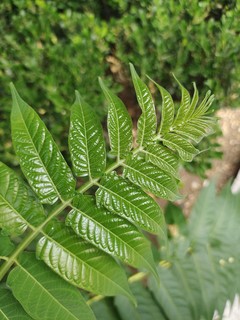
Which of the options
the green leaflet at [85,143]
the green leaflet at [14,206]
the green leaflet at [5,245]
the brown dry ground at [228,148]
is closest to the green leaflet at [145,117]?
the green leaflet at [85,143]

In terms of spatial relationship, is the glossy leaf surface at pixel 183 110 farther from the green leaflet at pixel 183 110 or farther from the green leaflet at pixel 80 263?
the green leaflet at pixel 80 263

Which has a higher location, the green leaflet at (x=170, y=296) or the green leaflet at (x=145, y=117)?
the green leaflet at (x=145, y=117)

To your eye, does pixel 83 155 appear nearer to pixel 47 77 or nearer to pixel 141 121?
pixel 141 121

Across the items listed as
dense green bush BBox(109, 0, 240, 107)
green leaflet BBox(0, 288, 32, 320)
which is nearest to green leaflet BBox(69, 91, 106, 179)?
green leaflet BBox(0, 288, 32, 320)

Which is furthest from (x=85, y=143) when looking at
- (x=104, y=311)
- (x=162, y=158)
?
(x=104, y=311)

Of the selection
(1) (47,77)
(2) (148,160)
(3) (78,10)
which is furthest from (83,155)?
(3) (78,10)

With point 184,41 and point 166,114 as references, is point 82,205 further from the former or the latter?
point 184,41

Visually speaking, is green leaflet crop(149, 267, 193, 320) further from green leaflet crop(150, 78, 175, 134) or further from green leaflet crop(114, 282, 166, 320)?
green leaflet crop(150, 78, 175, 134)
